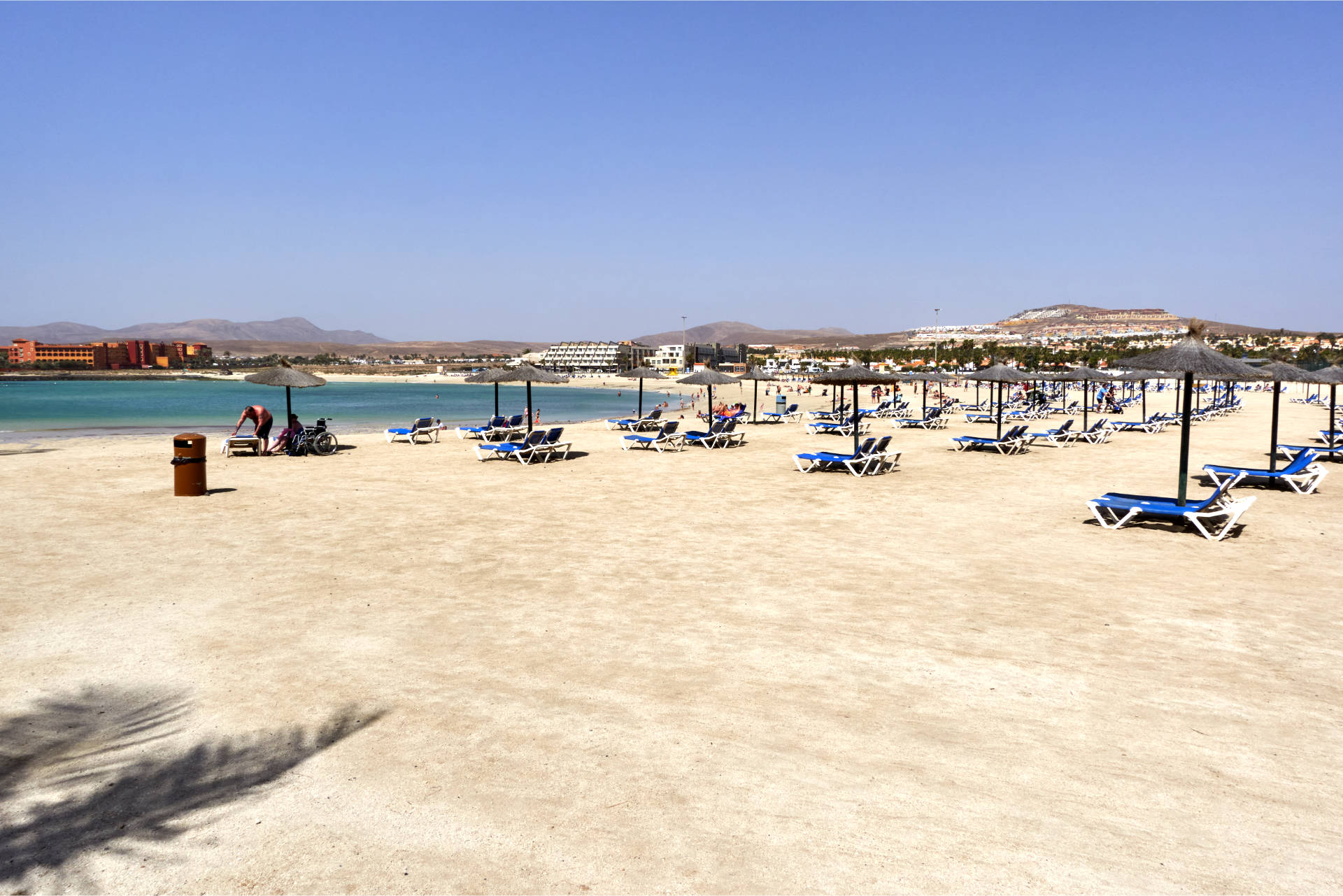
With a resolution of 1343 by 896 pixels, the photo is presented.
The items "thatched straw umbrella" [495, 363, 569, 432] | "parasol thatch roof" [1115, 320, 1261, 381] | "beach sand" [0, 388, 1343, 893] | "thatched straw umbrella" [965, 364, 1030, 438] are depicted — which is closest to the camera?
"beach sand" [0, 388, 1343, 893]


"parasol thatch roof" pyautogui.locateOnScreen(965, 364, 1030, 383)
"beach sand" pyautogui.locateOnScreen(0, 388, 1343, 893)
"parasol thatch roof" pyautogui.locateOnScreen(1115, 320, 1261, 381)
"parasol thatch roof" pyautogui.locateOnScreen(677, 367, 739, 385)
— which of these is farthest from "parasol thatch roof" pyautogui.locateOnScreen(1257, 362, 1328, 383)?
"parasol thatch roof" pyautogui.locateOnScreen(677, 367, 739, 385)

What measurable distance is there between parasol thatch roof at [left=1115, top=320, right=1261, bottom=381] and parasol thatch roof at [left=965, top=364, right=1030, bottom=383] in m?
7.25

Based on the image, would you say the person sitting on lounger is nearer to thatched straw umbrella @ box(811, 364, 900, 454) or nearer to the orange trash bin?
the orange trash bin

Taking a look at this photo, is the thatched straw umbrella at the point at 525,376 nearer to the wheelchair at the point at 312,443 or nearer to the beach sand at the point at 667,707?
the wheelchair at the point at 312,443

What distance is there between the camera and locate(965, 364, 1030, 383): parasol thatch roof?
17.3 meters

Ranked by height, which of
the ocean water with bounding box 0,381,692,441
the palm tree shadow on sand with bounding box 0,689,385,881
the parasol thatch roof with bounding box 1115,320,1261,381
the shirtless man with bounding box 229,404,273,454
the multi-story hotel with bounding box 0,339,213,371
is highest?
the multi-story hotel with bounding box 0,339,213,371

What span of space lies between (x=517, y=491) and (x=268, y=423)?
7.23 meters

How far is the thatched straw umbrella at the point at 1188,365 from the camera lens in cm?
912

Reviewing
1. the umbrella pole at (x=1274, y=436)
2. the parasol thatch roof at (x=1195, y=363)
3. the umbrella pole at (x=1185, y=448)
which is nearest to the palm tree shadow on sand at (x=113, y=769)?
the umbrella pole at (x=1185, y=448)

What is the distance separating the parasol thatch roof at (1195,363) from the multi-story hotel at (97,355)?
7568 inches

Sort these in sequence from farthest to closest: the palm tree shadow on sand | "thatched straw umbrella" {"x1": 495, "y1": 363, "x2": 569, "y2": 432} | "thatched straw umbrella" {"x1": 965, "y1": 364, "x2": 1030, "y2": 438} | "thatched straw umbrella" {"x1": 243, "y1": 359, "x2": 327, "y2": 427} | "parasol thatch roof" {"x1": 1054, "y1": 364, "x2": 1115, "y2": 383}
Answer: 1. "parasol thatch roof" {"x1": 1054, "y1": 364, "x2": 1115, "y2": 383}
2. "thatched straw umbrella" {"x1": 965, "y1": 364, "x2": 1030, "y2": 438}
3. "thatched straw umbrella" {"x1": 495, "y1": 363, "x2": 569, "y2": 432}
4. "thatched straw umbrella" {"x1": 243, "y1": 359, "x2": 327, "y2": 427}
5. the palm tree shadow on sand

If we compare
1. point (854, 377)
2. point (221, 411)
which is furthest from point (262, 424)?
point (221, 411)

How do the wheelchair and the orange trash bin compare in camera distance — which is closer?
the orange trash bin

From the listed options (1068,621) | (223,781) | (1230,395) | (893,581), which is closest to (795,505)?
(893,581)
